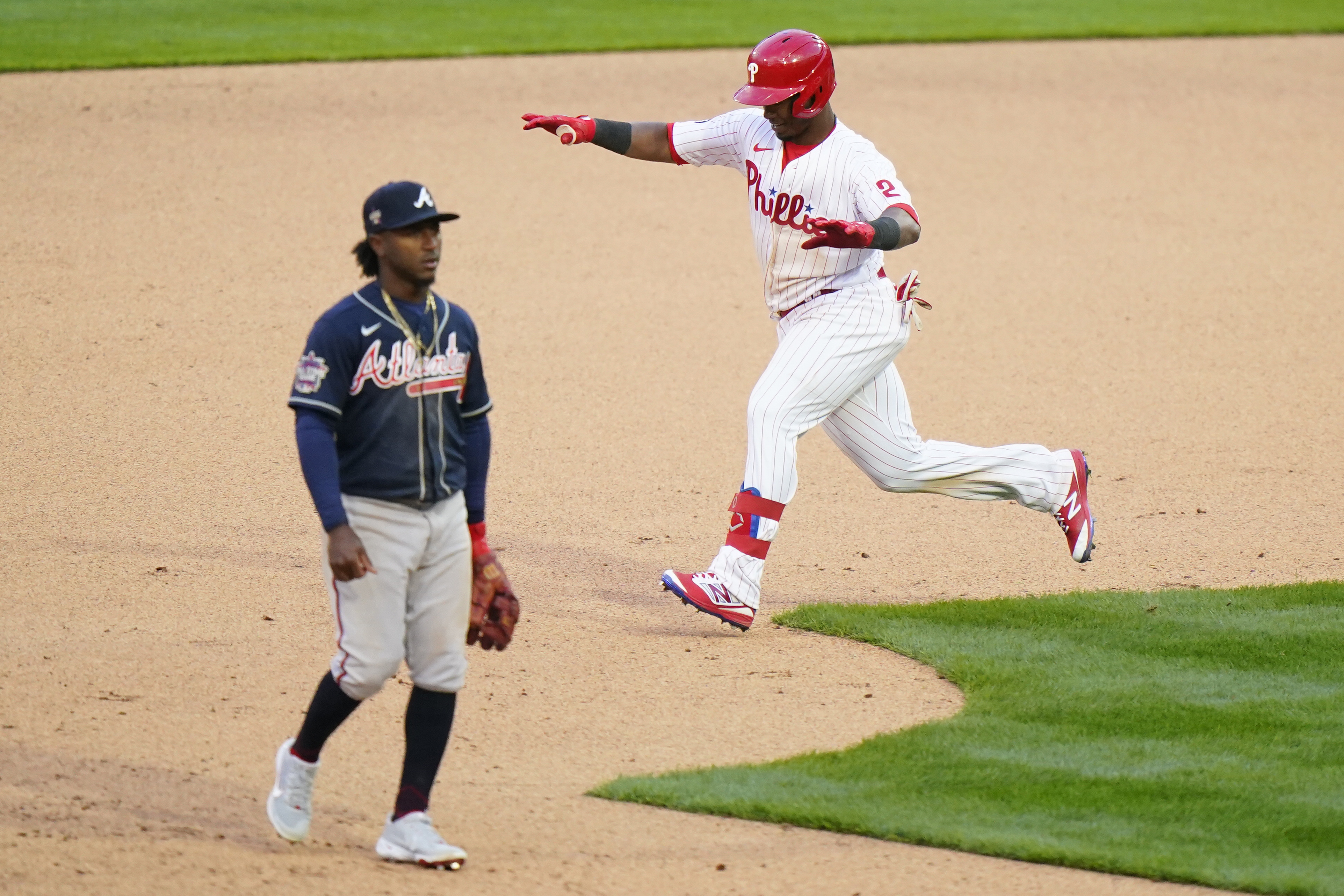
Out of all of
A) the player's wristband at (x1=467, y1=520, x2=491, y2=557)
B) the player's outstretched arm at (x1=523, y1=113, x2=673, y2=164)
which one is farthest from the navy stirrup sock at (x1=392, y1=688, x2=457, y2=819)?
the player's outstretched arm at (x1=523, y1=113, x2=673, y2=164)

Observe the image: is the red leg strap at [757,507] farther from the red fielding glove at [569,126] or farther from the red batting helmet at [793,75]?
the red fielding glove at [569,126]

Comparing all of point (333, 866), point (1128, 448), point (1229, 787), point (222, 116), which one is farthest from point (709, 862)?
point (222, 116)

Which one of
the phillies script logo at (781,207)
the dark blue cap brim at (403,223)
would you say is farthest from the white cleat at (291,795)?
the phillies script logo at (781,207)

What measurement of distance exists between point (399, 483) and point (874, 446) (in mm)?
2365

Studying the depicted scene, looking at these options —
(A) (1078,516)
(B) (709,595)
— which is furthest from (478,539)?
(A) (1078,516)

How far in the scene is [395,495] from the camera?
158 inches

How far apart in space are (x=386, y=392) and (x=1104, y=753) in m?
2.32

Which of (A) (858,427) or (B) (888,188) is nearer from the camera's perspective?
(B) (888,188)

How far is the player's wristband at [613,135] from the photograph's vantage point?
6.23 metres

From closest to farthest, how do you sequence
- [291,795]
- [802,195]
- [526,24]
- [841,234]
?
[291,795] → [841,234] → [802,195] → [526,24]

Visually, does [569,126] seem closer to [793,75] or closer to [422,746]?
[793,75]

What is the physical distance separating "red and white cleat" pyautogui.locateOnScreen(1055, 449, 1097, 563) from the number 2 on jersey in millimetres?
1216

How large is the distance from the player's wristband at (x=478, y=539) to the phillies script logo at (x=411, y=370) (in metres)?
0.34

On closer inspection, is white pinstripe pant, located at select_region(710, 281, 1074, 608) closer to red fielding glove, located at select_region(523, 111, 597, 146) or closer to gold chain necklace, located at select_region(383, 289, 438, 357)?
red fielding glove, located at select_region(523, 111, 597, 146)
